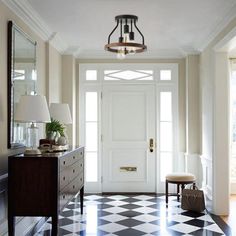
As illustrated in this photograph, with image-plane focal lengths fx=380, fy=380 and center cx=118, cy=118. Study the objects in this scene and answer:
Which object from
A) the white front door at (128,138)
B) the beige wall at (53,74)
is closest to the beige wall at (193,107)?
the white front door at (128,138)

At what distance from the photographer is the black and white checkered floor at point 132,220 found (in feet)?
14.7

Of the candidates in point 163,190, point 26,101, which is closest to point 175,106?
point 163,190

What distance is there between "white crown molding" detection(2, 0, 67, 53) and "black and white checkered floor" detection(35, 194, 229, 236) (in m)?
2.48

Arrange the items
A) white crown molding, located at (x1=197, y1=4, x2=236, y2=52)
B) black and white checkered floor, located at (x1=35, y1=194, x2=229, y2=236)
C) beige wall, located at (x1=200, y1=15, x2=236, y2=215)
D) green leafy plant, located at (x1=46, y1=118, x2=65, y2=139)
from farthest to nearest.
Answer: beige wall, located at (x1=200, y1=15, x2=236, y2=215) < green leafy plant, located at (x1=46, y1=118, x2=65, y2=139) < black and white checkered floor, located at (x1=35, y1=194, x2=229, y2=236) < white crown molding, located at (x1=197, y1=4, x2=236, y2=52)

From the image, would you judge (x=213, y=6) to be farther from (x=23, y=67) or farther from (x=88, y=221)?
(x=88, y=221)

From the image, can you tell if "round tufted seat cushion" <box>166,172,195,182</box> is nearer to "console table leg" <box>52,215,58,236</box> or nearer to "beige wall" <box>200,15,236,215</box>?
"beige wall" <box>200,15,236,215</box>

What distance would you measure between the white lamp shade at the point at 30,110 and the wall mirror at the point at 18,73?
0.97 ft

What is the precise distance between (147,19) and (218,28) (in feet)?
3.28

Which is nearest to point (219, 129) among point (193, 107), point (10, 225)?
point (193, 107)

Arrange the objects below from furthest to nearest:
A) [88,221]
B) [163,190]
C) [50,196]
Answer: [163,190] → [88,221] → [50,196]

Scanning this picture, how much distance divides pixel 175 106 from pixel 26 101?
12.2 feet

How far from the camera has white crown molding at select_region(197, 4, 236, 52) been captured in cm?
435

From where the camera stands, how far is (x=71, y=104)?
255 inches

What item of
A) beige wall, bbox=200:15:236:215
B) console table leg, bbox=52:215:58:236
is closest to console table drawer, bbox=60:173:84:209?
console table leg, bbox=52:215:58:236
